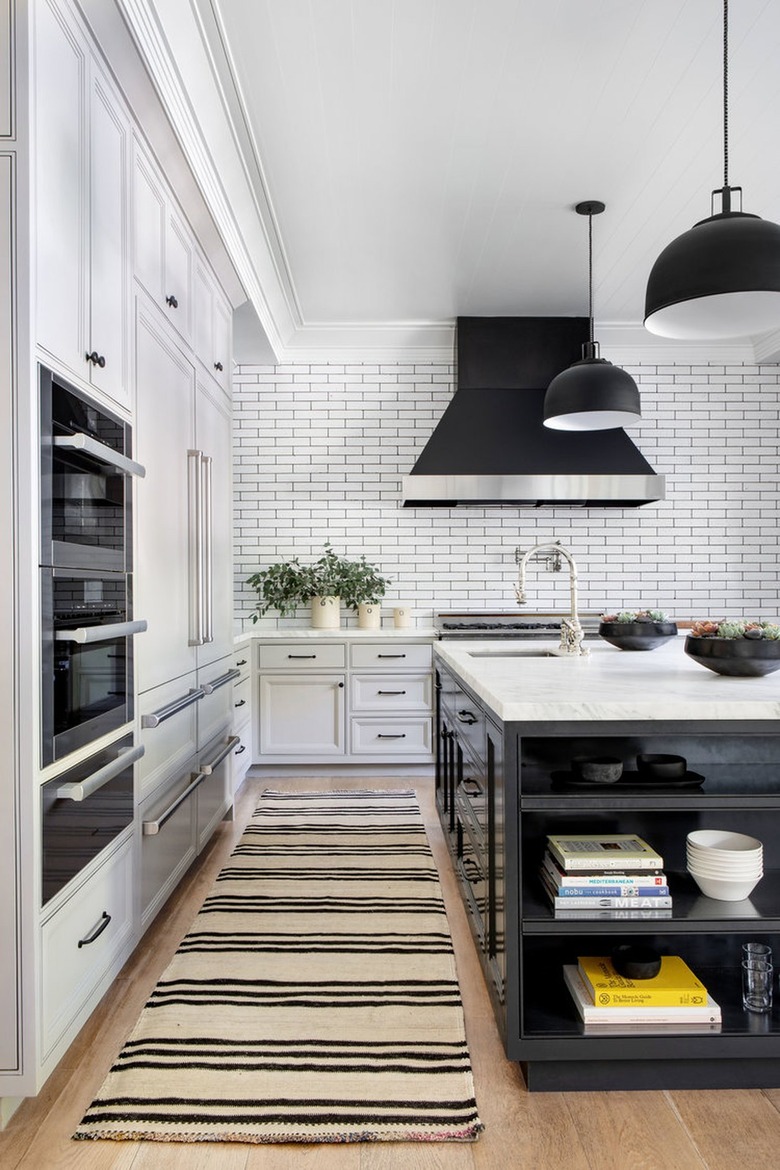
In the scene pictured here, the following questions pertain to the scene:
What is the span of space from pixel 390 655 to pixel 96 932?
3.01 m

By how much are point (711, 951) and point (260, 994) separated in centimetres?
121

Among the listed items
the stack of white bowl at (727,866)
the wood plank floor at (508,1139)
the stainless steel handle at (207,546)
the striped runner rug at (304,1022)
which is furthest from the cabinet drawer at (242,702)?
the stack of white bowl at (727,866)

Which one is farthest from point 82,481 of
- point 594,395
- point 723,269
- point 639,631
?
point 594,395

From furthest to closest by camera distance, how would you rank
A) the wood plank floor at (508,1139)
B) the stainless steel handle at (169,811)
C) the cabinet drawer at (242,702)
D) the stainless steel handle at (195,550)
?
1. the cabinet drawer at (242,702)
2. the stainless steel handle at (195,550)
3. the stainless steel handle at (169,811)
4. the wood plank floor at (508,1139)

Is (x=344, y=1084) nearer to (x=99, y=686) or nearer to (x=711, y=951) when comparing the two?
(x=711, y=951)

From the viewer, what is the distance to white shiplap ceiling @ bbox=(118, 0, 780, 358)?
2.51 metres

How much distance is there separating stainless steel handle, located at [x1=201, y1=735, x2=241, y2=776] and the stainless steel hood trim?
194 centimetres

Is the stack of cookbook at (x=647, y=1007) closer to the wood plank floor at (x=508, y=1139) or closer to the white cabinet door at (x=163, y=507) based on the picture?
the wood plank floor at (x=508, y=1139)

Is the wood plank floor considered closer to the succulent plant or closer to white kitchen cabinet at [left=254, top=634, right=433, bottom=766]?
the succulent plant

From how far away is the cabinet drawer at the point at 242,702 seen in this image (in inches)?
172

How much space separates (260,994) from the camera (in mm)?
2232

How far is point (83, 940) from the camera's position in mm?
1903

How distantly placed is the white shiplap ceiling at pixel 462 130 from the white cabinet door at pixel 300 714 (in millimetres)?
2126

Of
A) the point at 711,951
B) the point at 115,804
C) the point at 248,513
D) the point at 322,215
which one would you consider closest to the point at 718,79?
the point at 322,215
